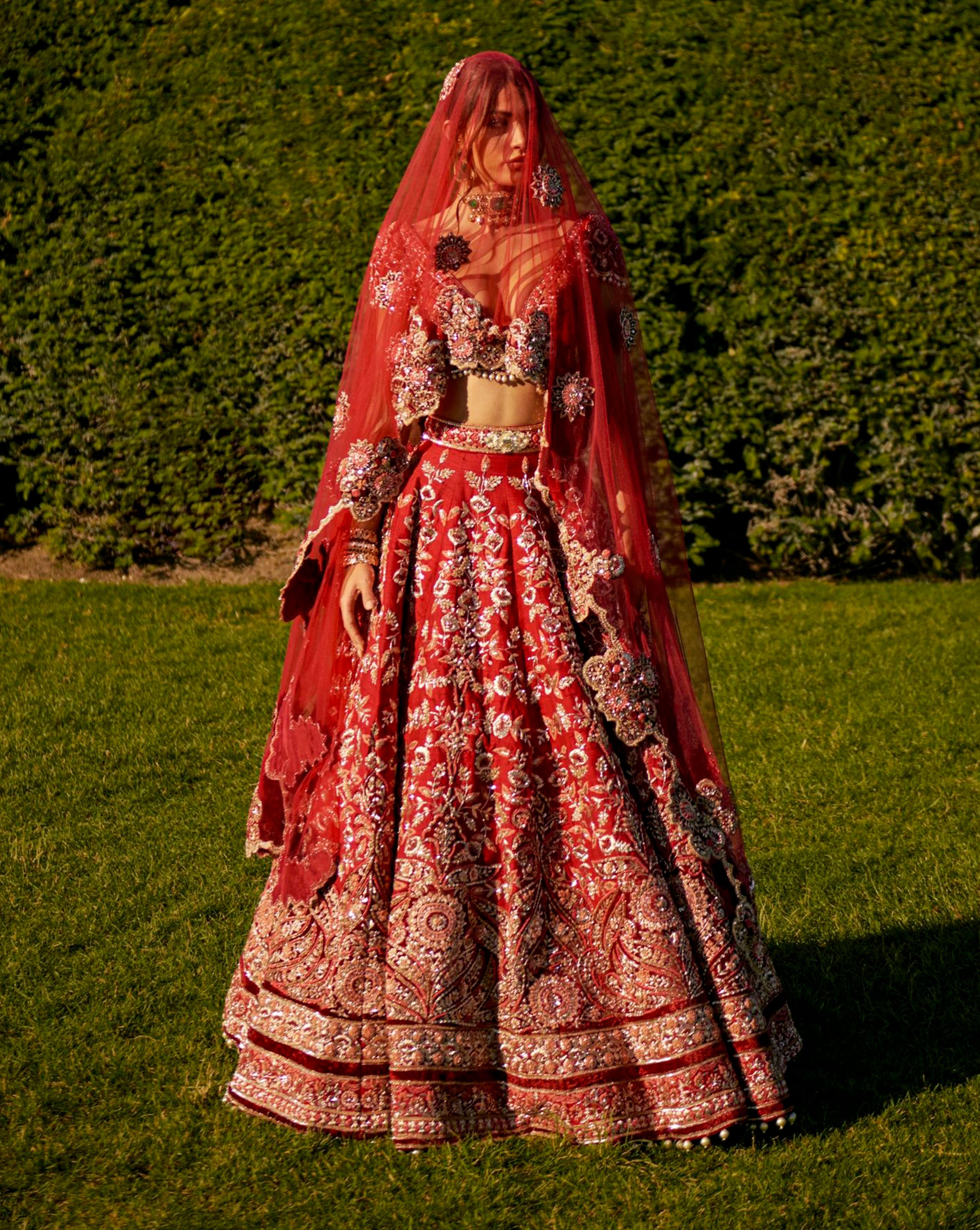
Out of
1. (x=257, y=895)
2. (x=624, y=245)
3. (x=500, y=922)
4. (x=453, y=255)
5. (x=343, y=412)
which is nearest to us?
(x=500, y=922)

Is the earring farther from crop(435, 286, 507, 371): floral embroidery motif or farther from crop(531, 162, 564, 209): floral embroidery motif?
crop(435, 286, 507, 371): floral embroidery motif

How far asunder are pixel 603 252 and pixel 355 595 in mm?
868

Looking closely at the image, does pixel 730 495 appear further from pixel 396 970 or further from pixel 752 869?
pixel 396 970

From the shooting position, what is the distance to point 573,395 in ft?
10.3

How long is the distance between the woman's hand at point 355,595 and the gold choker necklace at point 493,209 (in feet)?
2.39

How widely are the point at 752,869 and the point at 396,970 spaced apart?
5.75 feet

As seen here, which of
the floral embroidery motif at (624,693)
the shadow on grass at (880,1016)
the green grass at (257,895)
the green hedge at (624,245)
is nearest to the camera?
the green grass at (257,895)

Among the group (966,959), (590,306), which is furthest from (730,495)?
(590,306)

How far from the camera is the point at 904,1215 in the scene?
288 cm

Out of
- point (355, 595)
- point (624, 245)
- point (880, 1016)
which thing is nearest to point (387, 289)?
point (355, 595)

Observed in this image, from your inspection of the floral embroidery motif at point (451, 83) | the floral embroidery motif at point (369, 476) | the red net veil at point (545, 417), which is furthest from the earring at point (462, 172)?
the floral embroidery motif at point (369, 476)

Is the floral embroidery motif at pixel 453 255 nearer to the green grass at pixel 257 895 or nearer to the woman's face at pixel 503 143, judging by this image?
the woman's face at pixel 503 143

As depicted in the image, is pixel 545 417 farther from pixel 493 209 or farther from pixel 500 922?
pixel 500 922

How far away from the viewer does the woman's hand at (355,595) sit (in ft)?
10.2
